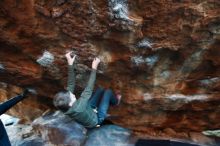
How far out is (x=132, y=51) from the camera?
4555 mm

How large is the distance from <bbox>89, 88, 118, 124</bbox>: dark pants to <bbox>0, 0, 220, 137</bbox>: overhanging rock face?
6.1 inches

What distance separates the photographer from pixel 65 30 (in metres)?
4.39

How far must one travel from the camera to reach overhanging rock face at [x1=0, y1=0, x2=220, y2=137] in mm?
4148

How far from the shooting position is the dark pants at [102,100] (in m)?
5.10

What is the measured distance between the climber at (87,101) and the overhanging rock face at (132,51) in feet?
0.50

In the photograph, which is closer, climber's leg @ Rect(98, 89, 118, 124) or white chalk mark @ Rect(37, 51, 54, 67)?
white chalk mark @ Rect(37, 51, 54, 67)

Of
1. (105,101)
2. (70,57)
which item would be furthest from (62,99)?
(70,57)

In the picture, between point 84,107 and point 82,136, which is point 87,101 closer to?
point 84,107

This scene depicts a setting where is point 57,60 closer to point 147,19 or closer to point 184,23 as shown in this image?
point 147,19

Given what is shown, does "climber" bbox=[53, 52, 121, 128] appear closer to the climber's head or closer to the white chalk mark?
the climber's head

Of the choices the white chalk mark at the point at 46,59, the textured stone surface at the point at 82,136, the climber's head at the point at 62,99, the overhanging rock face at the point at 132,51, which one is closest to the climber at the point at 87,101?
the climber's head at the point at 62,99

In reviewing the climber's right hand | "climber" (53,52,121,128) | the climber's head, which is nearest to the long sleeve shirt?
"climber" (53,52,121,128)

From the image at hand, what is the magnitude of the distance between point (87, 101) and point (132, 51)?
1024 mm

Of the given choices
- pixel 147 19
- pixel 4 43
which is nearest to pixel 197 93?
pixel 147 19
